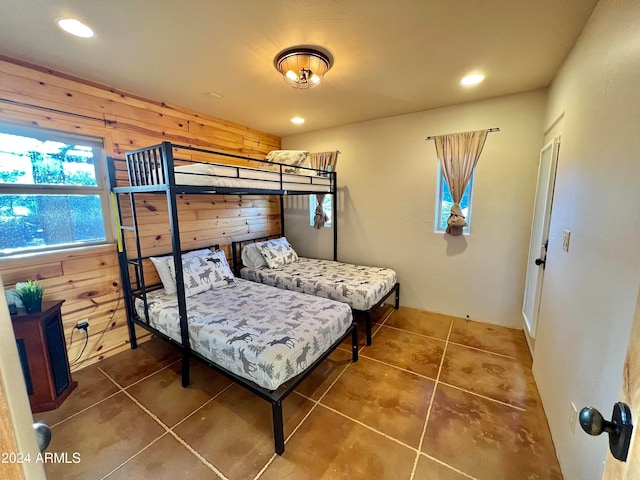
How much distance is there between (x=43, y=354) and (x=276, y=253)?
236 centimetres

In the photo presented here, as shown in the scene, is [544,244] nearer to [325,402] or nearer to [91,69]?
[325,402]

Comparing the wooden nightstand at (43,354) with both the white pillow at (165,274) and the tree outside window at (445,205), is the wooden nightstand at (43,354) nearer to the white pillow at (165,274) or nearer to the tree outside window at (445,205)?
the white pillow at (165,274)

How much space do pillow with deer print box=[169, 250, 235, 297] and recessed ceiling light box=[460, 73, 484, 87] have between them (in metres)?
3.01

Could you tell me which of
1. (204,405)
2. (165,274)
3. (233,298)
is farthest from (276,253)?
(204,405)

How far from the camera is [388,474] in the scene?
1428 mm

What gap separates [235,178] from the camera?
227cm

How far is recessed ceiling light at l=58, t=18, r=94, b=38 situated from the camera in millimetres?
1547

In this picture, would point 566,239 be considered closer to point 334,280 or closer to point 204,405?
point 334,280

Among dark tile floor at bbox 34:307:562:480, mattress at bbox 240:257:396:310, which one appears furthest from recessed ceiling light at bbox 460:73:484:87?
dark tile floor at bbox 34:307:562:480

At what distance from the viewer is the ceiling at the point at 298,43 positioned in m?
1.46

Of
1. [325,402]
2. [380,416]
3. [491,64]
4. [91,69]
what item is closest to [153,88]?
[91,69]

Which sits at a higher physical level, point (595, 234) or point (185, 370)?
point (595, 234)

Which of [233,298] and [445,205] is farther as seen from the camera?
[445,205]

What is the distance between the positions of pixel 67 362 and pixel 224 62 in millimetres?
2644
